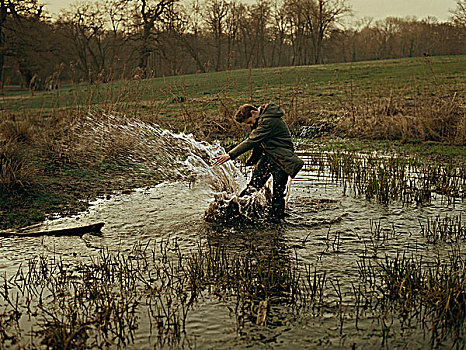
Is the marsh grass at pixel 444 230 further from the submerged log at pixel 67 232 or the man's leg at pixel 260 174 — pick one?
the submerged log at pixel 67 232

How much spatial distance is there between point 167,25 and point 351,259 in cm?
4721

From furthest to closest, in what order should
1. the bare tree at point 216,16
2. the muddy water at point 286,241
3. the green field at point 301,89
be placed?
the bare tree at point 216,16, the green field at point 301,89, the muddy water at point 286,241

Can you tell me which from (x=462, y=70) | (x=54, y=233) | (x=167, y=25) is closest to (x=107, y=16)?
(x=167, y=25)

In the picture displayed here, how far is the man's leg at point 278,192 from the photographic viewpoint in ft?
25.6

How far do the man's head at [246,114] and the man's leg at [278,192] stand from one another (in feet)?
2.79

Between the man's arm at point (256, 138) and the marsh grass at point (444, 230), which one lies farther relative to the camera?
the man's arm at point (256, 138)

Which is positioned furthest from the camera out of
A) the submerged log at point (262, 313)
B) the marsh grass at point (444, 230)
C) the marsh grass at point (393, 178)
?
the marsh grass at point (393, 178)

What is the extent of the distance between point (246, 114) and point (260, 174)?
111 centimetres

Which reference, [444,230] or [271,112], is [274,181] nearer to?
[271,112]

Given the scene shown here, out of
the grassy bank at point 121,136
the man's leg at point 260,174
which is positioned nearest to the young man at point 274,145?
the man's leg at point 260,174

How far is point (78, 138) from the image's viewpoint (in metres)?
12.9

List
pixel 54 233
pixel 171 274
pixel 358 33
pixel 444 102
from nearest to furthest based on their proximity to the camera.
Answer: pixel 171 274, pixel 54 233, pixel 444 102, pixel 358 33

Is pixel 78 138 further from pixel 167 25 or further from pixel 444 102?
pixel 167 25

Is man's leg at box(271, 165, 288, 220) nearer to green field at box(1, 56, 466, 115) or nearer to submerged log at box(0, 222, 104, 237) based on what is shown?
submerged log at box(0, 222, 104, 237)
